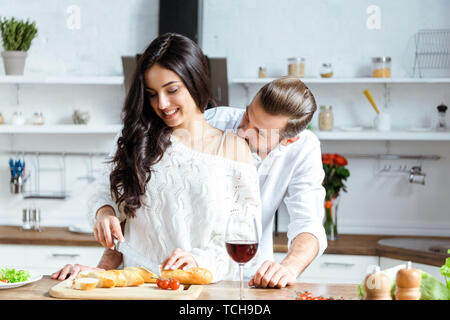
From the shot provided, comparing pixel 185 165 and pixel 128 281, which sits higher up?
pixel 185 165

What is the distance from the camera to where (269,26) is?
3525 mm

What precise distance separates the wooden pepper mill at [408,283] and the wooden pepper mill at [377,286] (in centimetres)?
2

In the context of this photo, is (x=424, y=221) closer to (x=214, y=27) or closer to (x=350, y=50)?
(x=350, y=50)

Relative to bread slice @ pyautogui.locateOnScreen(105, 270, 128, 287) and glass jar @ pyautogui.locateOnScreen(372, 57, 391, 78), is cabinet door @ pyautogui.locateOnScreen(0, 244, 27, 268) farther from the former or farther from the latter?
glass jar @ pyautogui.locateOnScreen(372, 57, 391, 78)

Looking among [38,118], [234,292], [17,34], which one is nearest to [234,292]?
[234,292]

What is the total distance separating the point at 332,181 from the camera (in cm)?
321

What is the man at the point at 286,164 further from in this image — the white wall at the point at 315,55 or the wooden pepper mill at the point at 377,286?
the white wall at the point at 315,55

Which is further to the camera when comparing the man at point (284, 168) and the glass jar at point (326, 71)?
the glass jar at point (326, 71)

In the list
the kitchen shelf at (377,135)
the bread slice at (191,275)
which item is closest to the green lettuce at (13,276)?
the bread slice at (191,275)

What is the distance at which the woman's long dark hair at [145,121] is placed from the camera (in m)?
1.67

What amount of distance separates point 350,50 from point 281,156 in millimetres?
1797
